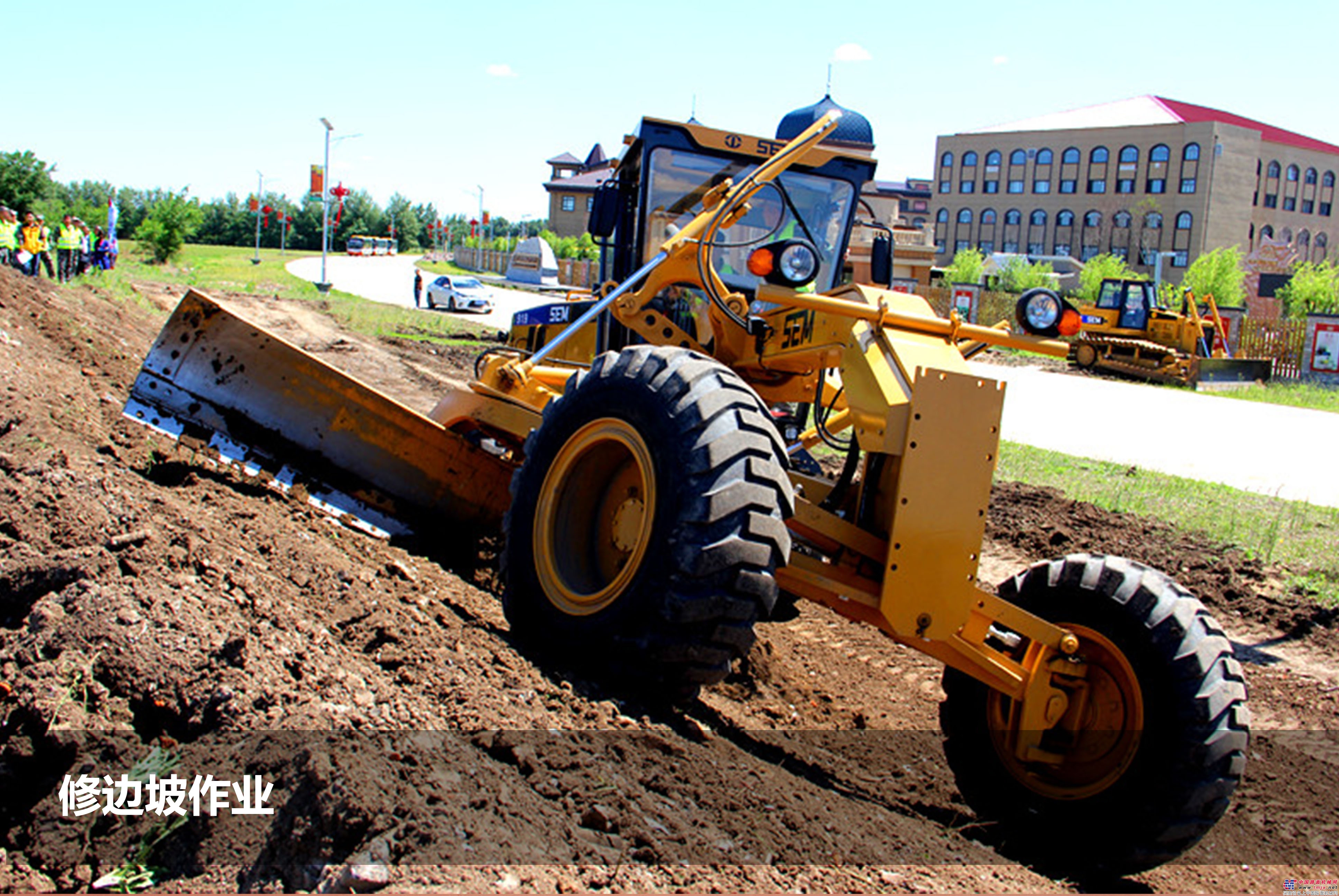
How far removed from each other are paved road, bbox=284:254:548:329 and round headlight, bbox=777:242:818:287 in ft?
95.9

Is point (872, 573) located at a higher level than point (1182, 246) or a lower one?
lower

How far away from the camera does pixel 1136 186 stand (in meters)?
79.7

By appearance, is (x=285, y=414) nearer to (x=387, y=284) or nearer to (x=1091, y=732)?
(x=1091, y=732)

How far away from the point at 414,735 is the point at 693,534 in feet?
3.90

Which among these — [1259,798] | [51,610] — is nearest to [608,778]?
[51,610]

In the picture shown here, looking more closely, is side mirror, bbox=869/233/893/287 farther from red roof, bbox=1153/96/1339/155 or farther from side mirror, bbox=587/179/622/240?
red roof, bbox=1153/96/1339/155

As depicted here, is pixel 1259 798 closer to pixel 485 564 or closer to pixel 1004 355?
pixel 485 564

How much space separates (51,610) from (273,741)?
1.18 m

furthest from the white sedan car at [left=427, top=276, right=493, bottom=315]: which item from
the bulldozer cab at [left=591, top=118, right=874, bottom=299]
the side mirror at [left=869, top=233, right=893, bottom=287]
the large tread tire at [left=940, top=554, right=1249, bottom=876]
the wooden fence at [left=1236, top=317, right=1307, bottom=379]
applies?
the large tread tire at [left=940, top=554, right=1249, bottom=876]

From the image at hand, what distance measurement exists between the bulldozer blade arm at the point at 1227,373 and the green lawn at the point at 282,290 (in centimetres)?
1842

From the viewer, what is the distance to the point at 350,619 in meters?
4.43

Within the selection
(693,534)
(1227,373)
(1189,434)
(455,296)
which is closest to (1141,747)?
(693,534)

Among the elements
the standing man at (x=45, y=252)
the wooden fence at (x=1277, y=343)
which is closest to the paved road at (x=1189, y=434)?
the wooden fence at (x=1277, y=343)

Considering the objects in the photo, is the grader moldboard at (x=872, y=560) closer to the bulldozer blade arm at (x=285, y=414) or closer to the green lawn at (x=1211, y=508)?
the bulldozer blade arm at (x=285, y=414)
